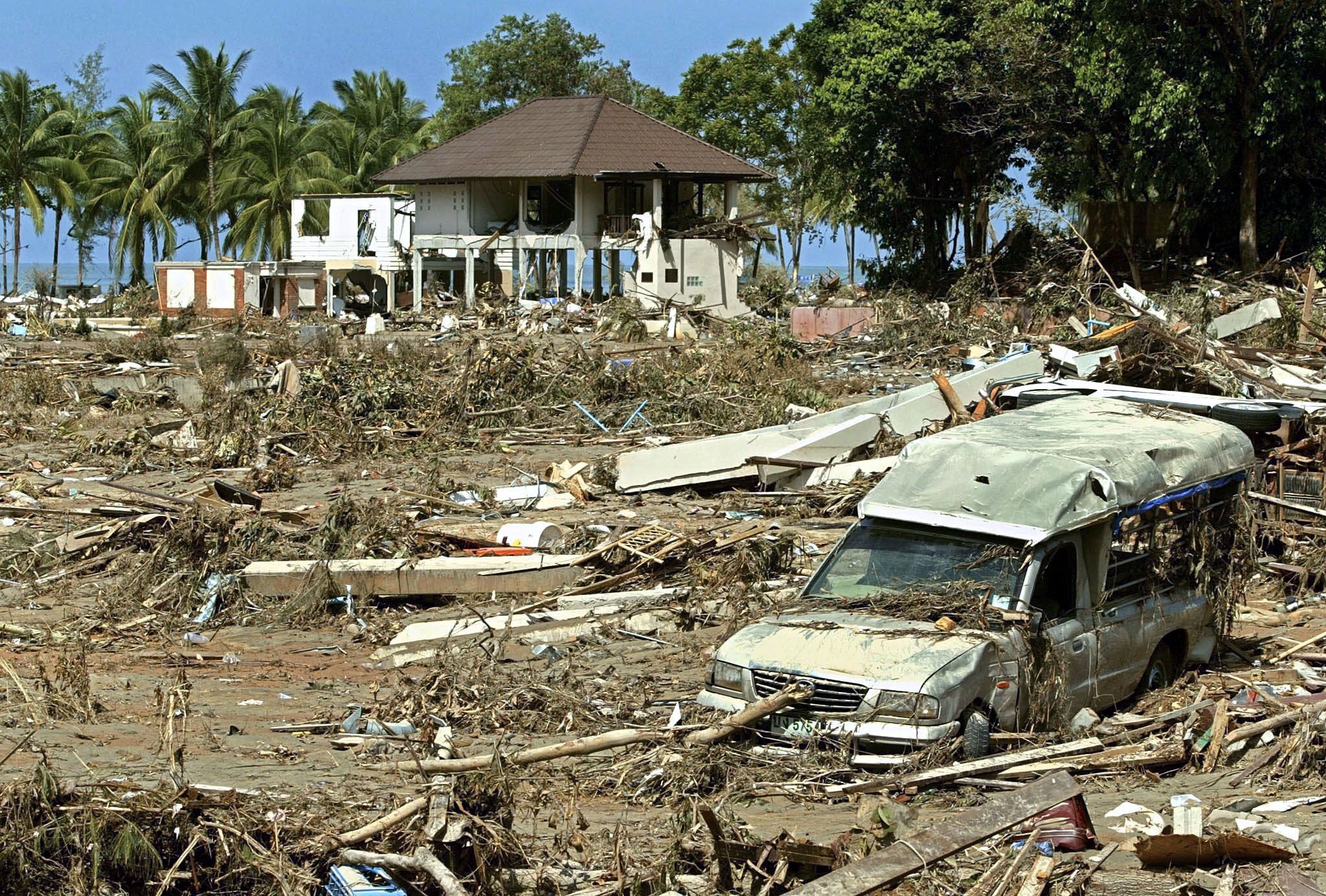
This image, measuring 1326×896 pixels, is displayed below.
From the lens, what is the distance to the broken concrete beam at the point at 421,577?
40.0 feet

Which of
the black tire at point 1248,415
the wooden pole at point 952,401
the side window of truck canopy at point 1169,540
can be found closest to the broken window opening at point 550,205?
the wooden pole at point 952,401

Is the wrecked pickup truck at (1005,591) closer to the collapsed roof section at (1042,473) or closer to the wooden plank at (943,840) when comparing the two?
the collapsed roof section at (1042,473)

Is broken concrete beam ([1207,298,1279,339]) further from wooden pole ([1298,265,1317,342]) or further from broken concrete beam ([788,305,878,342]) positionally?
broken concrete beam ([788,305,878,342])

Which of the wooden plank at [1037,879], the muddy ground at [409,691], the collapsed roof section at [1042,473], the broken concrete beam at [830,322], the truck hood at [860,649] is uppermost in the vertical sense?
the broken concrete beam at [830,322]

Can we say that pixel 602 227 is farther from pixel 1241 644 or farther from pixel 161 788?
pixel 161 788

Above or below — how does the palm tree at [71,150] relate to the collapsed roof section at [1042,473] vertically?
above

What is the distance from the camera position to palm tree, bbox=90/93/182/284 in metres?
57.2

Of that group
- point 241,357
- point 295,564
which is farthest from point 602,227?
point 295,564

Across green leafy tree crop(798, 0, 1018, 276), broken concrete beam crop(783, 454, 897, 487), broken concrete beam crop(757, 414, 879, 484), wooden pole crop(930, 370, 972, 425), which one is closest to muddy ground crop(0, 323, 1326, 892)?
broken concrete beam crop(757, 414, 879, 484)

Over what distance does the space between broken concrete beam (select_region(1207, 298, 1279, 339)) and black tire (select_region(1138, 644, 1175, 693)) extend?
13.6 metres

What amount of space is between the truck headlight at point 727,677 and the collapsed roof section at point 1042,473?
1.53 meters

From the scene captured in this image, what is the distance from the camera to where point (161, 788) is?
5.55m

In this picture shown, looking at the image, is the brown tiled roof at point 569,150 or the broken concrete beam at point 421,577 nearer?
the broken concrete beam at point 421,577

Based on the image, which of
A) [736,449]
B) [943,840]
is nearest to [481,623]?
[736,449]
